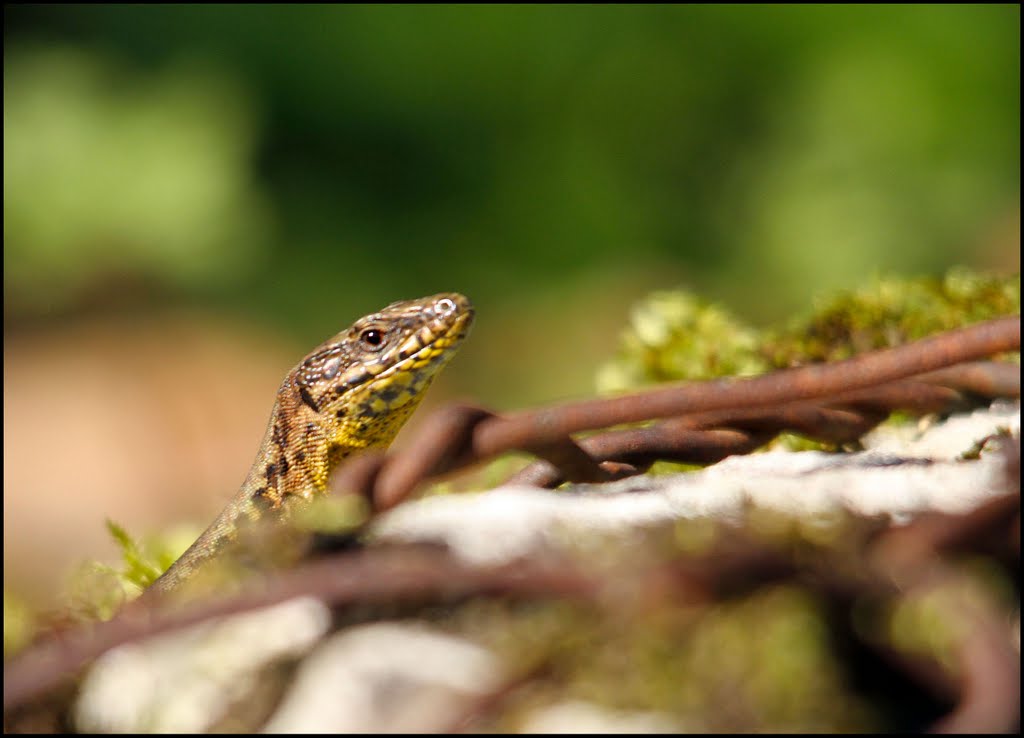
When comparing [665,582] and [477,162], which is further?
[477,162]

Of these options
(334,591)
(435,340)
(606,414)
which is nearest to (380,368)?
(435,340)

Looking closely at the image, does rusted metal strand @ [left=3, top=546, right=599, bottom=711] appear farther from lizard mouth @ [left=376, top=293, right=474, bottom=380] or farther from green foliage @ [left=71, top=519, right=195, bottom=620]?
lizard mouth @ [left=376, top=293, right=474, bottom=380]

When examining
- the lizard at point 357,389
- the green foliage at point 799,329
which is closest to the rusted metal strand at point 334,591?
the green foliage at point 799,329

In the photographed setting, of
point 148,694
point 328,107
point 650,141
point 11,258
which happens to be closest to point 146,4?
point 328,107

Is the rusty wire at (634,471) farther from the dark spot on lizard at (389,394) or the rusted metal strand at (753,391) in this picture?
the dark spot on lizard at (389,394)

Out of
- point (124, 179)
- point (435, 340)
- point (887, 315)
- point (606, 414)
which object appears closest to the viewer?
point (606, 414)

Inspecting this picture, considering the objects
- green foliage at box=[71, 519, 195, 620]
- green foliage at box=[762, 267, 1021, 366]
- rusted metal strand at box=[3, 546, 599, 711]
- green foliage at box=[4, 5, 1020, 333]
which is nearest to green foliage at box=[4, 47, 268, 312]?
green foliage at box=[4, 5, 1020, 333]

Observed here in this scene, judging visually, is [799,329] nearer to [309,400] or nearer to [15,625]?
[309,400]
